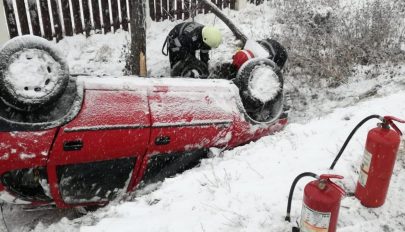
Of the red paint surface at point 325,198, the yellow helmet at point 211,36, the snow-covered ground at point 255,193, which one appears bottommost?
the snow-covered ground at point 255,193

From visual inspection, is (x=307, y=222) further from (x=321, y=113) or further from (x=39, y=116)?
(x=321, y=113)

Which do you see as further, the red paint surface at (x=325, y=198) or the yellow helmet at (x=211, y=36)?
the yellow helmet at (x=211, y=36)

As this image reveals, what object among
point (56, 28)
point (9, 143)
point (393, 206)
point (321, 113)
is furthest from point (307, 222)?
point (56, 28)

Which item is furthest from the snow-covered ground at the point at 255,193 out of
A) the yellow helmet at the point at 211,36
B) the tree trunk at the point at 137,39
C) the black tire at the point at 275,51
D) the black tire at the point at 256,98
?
the tree trunk at the point at 137,39

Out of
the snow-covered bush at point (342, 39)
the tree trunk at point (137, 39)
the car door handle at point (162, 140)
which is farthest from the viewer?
the snow-covered bush at point (342, 39)

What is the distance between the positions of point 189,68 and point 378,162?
3.85 metres

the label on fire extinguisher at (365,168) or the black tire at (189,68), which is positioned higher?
the label on fire extinguisher at (365,168)

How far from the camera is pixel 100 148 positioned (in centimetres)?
367

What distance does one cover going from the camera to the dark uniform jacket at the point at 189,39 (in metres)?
5.95

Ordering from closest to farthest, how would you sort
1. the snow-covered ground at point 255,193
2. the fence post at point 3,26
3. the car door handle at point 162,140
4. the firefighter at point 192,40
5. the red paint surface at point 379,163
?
1. the red paint surface at point 379,163
2. the snow-covered ground at point 255,193
3. the car door handle at point 162,140
4. the firefighter at point 192,40
5. the fence post at point 3,26

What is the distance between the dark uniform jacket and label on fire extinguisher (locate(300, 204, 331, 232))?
4023 millimetres

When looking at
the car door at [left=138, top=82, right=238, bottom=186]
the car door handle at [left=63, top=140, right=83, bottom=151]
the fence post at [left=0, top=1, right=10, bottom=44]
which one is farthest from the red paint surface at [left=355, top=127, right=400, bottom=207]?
the fence post at [left=0, top=1, right=10, bottom=44]

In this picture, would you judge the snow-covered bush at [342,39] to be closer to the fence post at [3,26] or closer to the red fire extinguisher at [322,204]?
the red fire extinguisher at [322,204]

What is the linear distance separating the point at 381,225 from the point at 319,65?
4425mm
